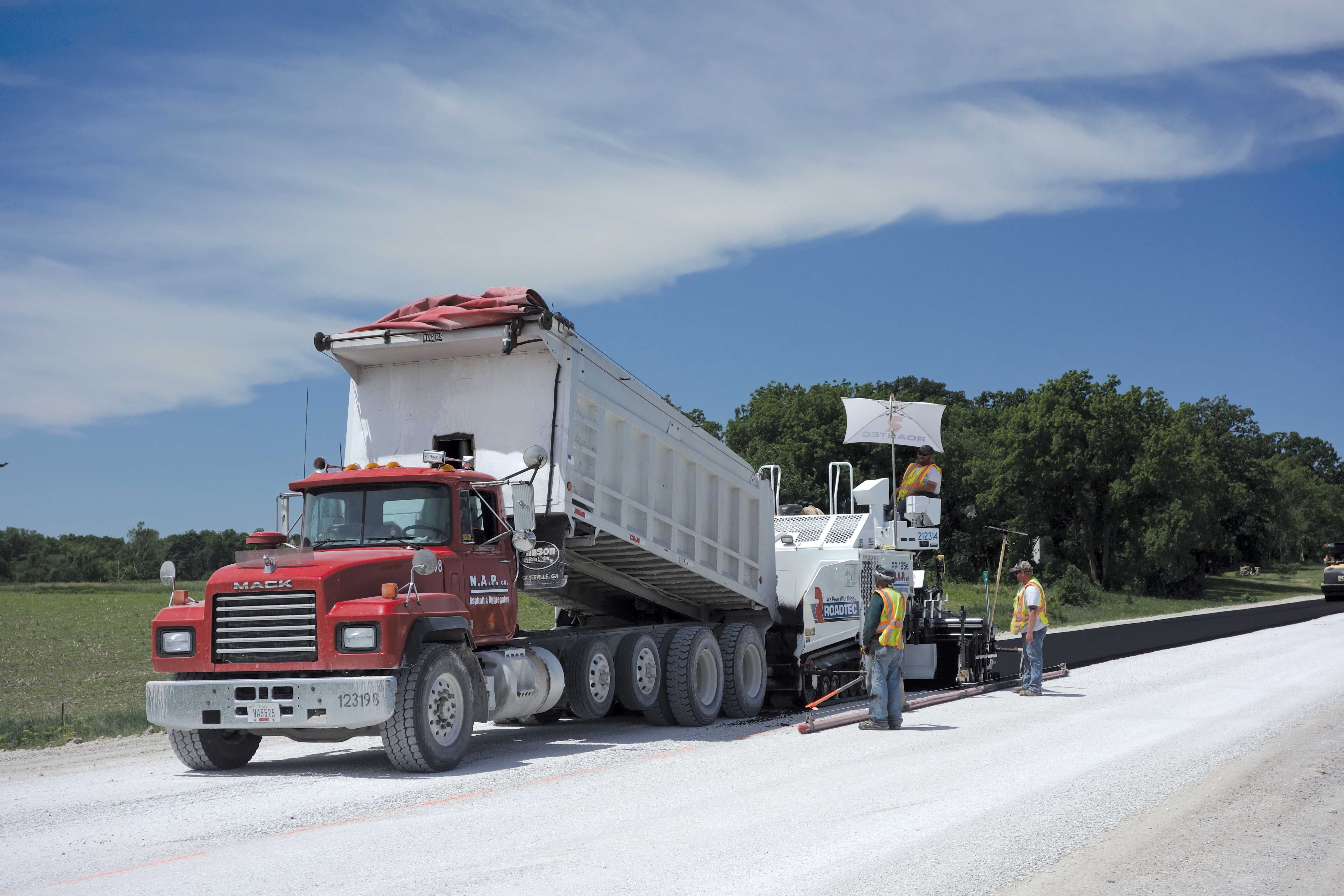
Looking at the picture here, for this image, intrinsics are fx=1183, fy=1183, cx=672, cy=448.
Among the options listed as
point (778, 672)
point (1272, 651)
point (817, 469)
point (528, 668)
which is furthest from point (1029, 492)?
point (528, 668)

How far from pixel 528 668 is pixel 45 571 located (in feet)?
299

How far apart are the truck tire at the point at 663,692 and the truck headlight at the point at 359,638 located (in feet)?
14.7

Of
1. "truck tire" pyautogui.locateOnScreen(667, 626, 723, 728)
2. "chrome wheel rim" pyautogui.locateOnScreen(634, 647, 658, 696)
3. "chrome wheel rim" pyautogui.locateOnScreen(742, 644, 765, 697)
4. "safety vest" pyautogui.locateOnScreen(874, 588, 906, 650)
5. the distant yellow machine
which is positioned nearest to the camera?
"safety vest" pyautogui.locateOnScreen(874, 588, 906, 650)

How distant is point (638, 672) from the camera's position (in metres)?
12.9

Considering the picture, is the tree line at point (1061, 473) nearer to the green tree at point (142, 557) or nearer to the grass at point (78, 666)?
the grass at point (78, 666)

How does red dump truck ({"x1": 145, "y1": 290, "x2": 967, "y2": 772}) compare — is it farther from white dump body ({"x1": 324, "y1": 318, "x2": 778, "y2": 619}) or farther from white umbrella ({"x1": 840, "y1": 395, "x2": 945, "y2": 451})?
white umbrella ({"x1": 840, "y1": 395, "x2": 945, "y2": 451})

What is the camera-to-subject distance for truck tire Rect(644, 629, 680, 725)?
43.7 feet

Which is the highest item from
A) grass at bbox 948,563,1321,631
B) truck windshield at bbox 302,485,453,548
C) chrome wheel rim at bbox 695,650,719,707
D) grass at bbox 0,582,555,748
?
truck windshield at bbox 302,485,453,548

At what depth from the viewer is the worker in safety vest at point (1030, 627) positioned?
52.6 feet

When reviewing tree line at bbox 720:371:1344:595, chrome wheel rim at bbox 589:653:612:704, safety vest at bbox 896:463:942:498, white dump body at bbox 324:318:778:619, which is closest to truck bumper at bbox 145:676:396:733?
white dump body at bbox 324:318:778:619

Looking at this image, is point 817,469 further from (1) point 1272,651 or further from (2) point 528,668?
(2) point 528,668

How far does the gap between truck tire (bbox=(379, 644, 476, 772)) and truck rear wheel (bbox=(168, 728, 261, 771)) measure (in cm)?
155

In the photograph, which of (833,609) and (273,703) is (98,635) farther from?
(273,703)

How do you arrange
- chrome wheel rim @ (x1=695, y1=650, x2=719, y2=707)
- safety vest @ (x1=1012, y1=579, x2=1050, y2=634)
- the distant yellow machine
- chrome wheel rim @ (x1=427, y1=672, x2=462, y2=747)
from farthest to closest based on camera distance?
the distant yellow machine < safety vest @ (x1=1012, y1=579, x2=1050, y2=634) < chrome wheel rim @ (x1=695, y1=650, x2=719, y2=707) < chrome wheel rim @ (x1=427, y1=672, x2=462, y2=747)
